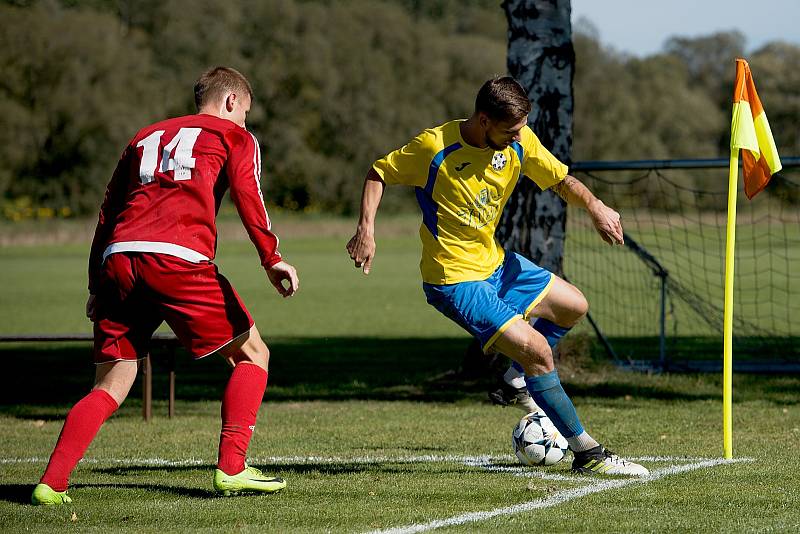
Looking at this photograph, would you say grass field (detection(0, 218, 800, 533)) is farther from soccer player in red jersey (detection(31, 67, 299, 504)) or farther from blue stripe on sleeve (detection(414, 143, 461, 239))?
blue stripe on sleeve (detection(414, 143, 461, 239))

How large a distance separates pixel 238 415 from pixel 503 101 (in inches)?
83.0

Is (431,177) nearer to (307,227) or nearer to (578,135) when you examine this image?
(307,227)

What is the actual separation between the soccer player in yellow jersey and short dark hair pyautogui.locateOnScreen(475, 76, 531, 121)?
6cm

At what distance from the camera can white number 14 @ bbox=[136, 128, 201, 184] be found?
18.8ft

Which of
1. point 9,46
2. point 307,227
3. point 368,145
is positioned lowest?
point 307,227

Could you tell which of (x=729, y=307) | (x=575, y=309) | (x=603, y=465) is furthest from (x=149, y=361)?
(x=729, y=307)

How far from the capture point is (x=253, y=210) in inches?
225

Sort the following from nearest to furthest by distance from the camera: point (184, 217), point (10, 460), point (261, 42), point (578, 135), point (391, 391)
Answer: point (184, 217), point (10, 460), point (391, 391), point (261, 42), point (578, 135)

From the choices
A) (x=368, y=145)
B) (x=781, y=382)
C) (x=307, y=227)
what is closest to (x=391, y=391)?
(x=781, y=382)

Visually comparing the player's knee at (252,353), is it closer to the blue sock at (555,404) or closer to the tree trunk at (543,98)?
the blue sock at (555,404)

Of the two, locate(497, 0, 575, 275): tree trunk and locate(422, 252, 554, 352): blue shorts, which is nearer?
locate(422, 252, 554, 352): blue shorts

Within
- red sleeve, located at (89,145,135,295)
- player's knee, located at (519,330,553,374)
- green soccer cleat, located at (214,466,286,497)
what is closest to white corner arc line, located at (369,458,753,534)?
player's knee, located at (519,330,553,374)

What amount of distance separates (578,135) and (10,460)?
65103 millimetres

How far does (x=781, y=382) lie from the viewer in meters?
11.8
